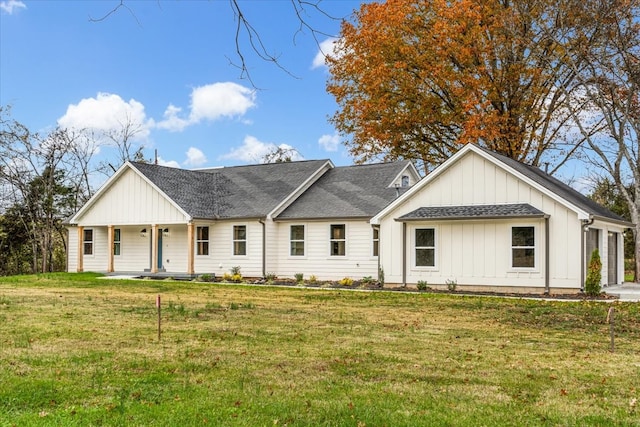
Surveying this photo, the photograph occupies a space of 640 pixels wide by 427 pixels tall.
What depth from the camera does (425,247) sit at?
2270cm

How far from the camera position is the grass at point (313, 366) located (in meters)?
6.36

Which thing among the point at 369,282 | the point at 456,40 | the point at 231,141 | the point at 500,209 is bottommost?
the point at 369,282

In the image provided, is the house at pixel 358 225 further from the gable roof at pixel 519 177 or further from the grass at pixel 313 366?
the grass at pixel 313 366

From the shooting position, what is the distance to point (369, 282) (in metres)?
24.7

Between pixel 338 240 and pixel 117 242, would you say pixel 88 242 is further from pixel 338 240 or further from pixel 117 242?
pixel 338 240

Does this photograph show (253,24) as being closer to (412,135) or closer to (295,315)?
(295,315)

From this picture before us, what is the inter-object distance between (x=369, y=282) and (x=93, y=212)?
1470cm

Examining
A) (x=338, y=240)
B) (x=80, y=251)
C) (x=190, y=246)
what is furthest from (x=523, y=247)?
(x=80, y=251)

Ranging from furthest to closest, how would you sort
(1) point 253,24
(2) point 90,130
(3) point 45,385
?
(2) point 90,130
(3) point 45,385
(1) point 253,24

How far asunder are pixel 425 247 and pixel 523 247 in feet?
→ 11.2

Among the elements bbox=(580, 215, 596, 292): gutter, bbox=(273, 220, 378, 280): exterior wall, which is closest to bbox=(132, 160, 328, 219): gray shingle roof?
bbox=(273, 220, 378, 280): exterior wall

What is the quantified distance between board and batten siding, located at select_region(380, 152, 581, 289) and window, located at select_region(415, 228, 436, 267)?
0.20 meters

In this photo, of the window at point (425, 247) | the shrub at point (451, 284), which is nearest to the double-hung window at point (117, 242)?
the window at point (425, 247)

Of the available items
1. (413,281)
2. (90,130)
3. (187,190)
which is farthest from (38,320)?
(90,130)
